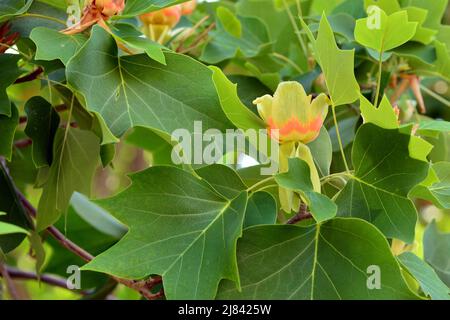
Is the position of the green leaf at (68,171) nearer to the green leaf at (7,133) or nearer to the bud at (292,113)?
the green leaf at (7,133)

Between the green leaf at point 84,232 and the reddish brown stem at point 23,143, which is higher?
the reddish brown stem at point 23,143

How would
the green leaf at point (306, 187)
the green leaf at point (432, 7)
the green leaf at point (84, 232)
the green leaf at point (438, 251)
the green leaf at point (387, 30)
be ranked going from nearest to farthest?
1. the green leaf at point (306, 187)
2. the green leaf at point (387, 30)
3. the green leaf at point (438, 251)
4. the green leaf at point (432, 7)
5. the green leaf at point (84, 232)

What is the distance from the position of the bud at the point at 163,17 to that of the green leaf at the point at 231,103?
0.29 meters

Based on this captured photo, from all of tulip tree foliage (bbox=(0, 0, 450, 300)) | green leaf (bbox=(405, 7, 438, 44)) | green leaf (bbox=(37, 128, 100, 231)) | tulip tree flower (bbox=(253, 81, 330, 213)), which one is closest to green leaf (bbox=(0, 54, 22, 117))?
tulip tree foliage (bbox=(0, 0, 450, 300))

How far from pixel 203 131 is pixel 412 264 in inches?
8.6

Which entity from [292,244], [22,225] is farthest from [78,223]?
[292,244]

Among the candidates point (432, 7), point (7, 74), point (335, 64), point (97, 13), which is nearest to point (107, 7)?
point (97, 13)

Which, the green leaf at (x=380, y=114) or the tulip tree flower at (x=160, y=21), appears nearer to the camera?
the green leaf at (x=380, y=114)

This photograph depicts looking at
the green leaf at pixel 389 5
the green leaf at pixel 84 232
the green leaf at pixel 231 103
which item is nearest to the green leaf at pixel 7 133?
the green leaf at pixel 231 103

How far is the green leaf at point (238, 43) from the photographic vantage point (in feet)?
3.10

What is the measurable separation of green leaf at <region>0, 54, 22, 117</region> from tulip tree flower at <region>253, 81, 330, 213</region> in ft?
0.77

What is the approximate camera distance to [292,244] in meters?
0.63

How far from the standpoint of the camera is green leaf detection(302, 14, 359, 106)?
64 cm
